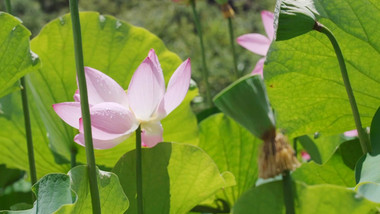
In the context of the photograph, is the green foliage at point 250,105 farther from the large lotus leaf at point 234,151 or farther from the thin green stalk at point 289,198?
the large lotus leaf at point 234,151

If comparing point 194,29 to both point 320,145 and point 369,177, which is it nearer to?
point 320,145

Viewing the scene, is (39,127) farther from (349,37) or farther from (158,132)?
(349,37)

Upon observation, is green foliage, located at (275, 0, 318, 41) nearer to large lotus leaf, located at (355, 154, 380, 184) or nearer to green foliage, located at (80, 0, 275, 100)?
large lotus leaf, located at (355, 154, 380, 184)

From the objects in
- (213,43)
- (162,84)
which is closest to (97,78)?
(162,84)

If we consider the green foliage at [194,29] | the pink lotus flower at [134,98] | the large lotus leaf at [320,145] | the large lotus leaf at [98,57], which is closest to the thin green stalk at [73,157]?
the large lotus leaf at [98,57]

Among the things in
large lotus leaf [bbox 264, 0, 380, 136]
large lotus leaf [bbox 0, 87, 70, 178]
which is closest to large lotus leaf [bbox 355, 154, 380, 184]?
large lotus leaf [bbox 264, 0, 380, 136]

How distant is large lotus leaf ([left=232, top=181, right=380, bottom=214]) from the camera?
331mm

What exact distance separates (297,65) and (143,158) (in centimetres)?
15

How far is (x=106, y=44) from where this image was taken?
65 cm

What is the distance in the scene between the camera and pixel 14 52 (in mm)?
532

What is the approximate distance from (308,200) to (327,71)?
192mm

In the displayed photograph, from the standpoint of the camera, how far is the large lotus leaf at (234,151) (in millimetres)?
667

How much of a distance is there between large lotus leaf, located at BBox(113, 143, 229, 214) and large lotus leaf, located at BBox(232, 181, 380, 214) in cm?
12

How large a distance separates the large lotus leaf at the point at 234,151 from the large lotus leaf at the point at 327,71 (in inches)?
5.6
